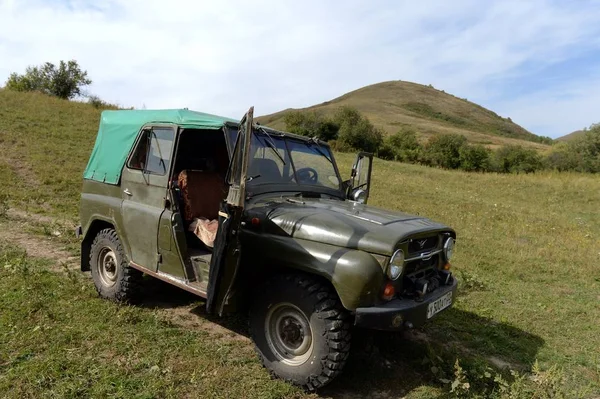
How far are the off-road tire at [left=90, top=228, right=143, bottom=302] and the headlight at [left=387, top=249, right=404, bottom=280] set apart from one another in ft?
9.51

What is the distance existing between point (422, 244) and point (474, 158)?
35.3 metres

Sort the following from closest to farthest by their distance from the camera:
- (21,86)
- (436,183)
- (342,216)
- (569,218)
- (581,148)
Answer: (342,216) → (569,218) → (436,183) → (581,148) → (21,86)

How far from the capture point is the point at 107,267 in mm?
5156

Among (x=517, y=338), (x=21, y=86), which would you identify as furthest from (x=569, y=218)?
(x=21, y=86)

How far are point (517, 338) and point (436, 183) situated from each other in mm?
15656

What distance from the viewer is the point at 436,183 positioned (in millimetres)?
20141

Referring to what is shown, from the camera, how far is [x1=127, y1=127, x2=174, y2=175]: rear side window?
4.48m

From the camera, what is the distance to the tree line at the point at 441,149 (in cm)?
3184

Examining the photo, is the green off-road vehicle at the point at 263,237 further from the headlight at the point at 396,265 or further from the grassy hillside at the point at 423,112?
the grassy hillside at the point at 423,112

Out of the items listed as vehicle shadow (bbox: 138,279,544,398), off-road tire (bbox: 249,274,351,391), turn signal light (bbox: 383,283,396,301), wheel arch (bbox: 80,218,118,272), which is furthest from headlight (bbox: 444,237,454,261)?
wheel arch (bbox: 80,218,118,272)

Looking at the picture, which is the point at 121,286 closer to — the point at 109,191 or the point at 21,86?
the point at 109,191

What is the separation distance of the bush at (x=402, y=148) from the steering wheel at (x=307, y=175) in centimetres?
2964

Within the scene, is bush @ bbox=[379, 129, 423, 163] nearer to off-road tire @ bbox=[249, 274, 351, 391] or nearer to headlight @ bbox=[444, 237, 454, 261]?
headlight @ bbox=[444, 237, 454, 261]

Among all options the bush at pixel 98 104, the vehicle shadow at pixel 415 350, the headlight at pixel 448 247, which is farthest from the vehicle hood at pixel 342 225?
the bush at pixel 98 104
